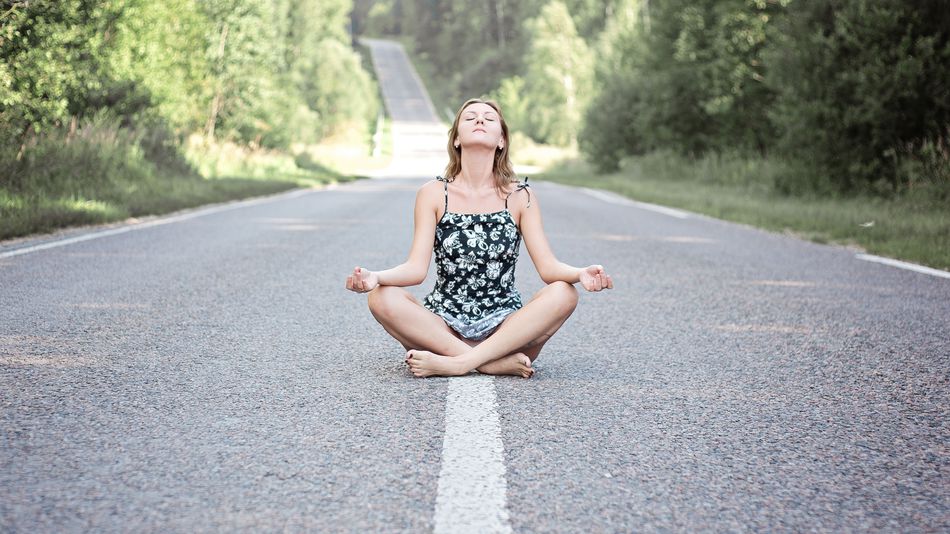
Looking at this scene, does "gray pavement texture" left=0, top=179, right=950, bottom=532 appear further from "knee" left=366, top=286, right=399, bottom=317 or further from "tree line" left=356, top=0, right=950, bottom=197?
"tree line" left=356, top=0, right=950, bottom=197

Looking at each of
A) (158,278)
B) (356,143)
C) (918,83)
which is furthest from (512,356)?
(356,143)

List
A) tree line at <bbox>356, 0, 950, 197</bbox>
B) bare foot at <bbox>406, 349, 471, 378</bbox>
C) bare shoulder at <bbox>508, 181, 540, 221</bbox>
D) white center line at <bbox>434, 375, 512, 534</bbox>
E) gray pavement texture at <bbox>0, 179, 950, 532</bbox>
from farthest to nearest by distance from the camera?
1. tree line at <bbox>356, 0, 950, 197</bbox>
2. bare shoulder at <bbox>508, 181, 540, 221</bbox>
3. bare foot at <bbox>406, 349, 471, 378</bbox>
4. gray pavement texture at <bbox>0, 179, 950, 532</bbox>
5. white center line at <bbox>434, 375, 512, 534</bbox>

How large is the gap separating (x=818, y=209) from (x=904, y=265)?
6696 mm

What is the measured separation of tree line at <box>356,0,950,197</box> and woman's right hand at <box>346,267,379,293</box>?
1335 cm

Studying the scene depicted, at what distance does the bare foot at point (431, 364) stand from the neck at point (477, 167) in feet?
2.84

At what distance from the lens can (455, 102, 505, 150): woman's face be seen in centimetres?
464

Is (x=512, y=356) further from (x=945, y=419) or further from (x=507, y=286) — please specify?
(x=945, y=419)

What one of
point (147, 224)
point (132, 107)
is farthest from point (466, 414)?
point (132, 107)

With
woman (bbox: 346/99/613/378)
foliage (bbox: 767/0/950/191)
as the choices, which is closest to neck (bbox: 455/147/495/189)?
woman (bbox: 346/99/613/378)

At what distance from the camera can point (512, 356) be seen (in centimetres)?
454

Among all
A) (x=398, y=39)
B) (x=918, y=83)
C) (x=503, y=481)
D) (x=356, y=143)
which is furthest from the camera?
(x=398, y=39)

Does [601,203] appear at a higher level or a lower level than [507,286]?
lower

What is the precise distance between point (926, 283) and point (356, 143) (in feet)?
189

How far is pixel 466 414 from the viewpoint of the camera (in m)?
3.85
